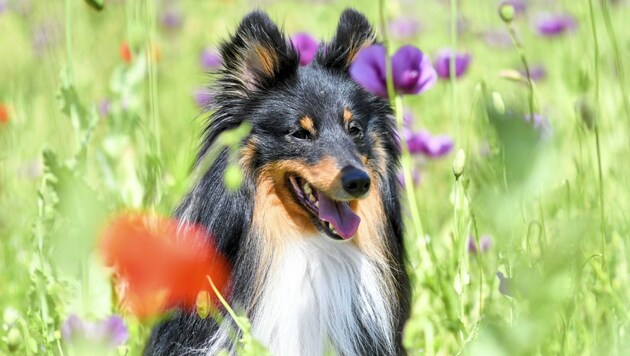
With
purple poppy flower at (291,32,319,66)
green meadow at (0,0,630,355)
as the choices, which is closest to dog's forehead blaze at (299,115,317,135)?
green meadow at (0,0,630,355)

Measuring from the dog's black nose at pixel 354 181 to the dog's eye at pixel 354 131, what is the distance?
1.03 ft

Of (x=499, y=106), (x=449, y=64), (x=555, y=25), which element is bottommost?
(x=555, y=25)

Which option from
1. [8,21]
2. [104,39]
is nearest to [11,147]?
[104,39]

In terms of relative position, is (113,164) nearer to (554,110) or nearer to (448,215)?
(448,215)

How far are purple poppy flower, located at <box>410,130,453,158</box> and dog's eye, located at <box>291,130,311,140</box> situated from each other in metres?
0.85

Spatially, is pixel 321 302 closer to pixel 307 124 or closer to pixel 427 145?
pixel 307 124

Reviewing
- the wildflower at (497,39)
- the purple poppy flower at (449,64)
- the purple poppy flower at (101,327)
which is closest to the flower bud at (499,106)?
the purple poppy flower at (101,327)

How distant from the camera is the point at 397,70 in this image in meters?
2.68

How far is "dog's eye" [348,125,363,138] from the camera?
2.91 m

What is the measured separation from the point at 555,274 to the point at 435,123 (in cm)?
504

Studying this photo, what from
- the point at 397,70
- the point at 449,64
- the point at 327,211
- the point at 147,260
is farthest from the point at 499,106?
the point at 449,64

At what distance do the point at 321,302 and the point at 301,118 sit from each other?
25.1 inches

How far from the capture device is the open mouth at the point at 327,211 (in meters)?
2.81

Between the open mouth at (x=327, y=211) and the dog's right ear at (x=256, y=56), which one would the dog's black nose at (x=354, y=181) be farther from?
the dog's right ear at (x=256, y=56)
